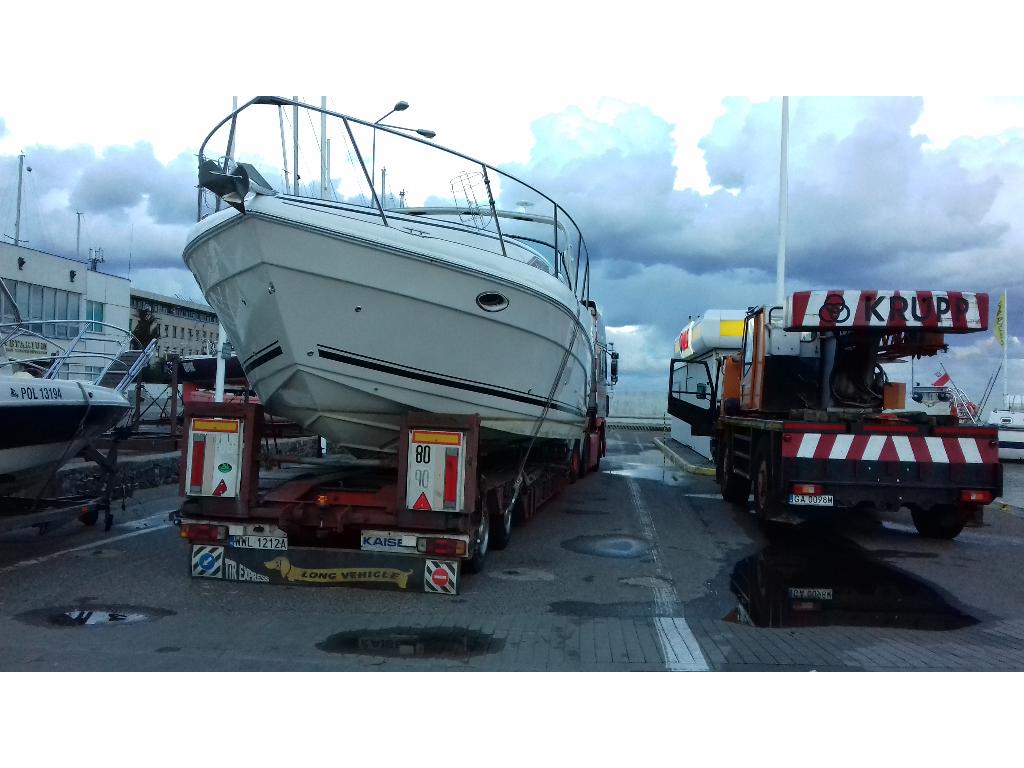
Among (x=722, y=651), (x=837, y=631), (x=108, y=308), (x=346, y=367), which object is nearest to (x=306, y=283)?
(x=346, y=367)

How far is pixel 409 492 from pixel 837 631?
10.6ft

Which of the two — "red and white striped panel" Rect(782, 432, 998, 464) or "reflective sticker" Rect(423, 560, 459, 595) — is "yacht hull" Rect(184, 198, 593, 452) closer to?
"reflective sticker" Rect(423, 560, 459, 595)

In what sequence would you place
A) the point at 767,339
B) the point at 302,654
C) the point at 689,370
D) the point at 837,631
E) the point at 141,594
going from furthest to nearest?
the point at 689,370 < the point at 767,339 < the point at 141,594 < the point at 837,631 < the point at 302,654

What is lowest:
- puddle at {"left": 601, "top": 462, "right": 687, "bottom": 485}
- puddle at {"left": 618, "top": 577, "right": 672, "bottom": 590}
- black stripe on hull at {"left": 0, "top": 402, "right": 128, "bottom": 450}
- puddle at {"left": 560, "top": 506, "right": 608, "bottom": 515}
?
puddle at {"left": 618, "top": 577, "right": 672, "bottom": 590}

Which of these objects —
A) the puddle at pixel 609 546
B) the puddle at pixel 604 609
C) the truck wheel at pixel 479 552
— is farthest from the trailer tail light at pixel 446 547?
the puddle at pixel 609 546

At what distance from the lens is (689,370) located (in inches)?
637

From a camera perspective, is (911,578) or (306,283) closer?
(306,283)

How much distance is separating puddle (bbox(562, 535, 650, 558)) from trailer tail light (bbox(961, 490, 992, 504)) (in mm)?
Result: 3252

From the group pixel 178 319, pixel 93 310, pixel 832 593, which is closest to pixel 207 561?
pixel 832 593

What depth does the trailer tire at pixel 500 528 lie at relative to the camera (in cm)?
796

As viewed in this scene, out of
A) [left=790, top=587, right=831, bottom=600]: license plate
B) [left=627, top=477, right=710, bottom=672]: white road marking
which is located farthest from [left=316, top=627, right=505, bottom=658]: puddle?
[left=790, top=587, right=831, bottom=600]: license plate

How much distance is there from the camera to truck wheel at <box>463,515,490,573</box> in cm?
698

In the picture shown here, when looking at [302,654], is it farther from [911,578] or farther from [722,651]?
[911,578]

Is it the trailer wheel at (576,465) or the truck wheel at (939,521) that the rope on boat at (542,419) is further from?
the trailer wheel at (576,465)
